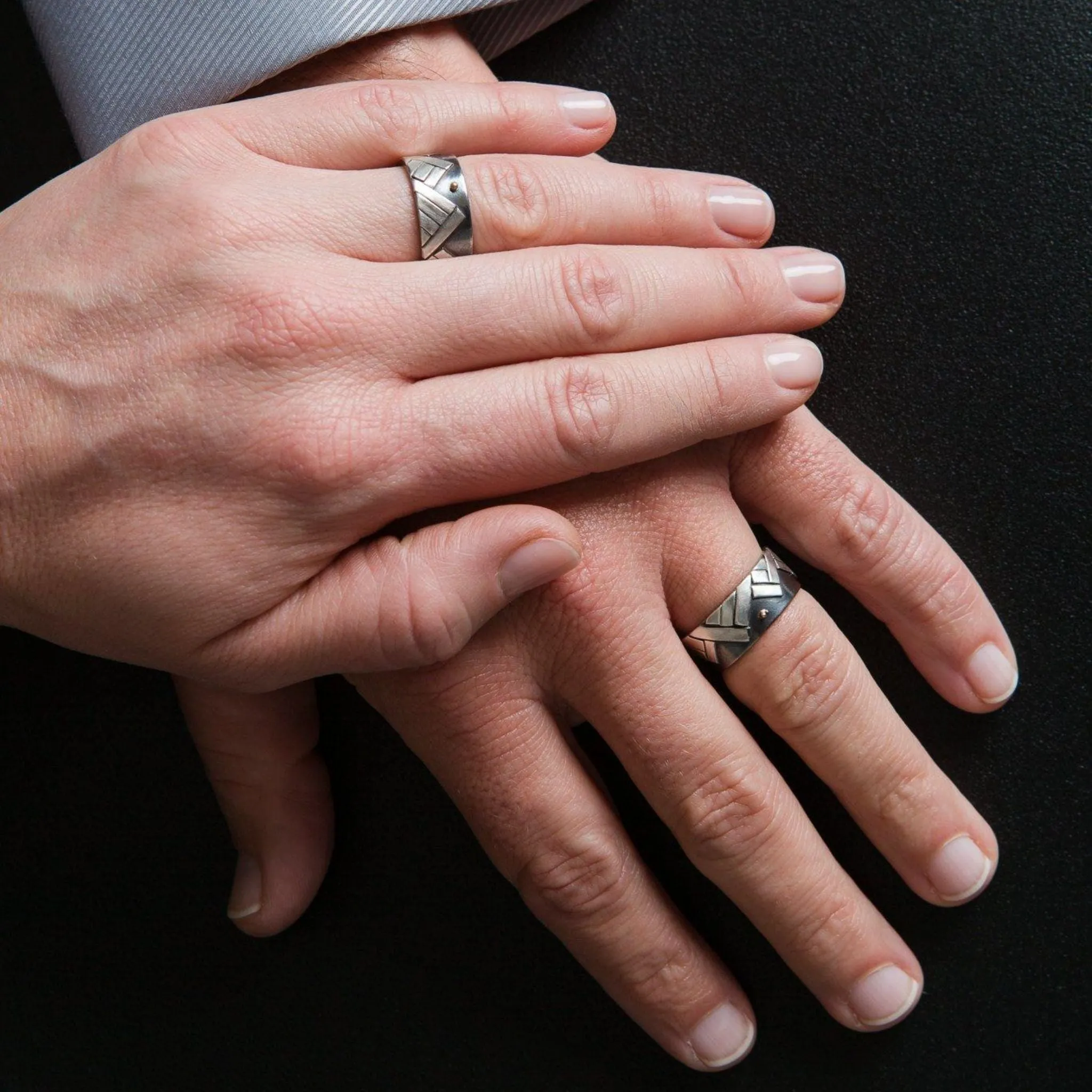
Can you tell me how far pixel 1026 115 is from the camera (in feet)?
2.94

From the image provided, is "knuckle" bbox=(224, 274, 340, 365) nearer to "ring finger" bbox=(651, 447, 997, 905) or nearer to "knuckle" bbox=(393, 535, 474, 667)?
"knuckle" bbox=(393, 535, 474, 667)

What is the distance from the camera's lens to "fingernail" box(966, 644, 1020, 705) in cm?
91

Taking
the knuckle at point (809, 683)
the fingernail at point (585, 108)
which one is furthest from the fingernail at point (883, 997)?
the fingernail at point (585, 108)

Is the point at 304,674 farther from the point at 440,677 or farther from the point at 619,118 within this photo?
the point at 619,118

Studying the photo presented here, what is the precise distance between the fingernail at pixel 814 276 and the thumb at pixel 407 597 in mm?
321

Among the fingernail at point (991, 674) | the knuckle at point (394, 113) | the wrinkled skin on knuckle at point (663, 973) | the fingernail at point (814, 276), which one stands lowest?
the wrinkled skin on knuckle at point (663, 973)

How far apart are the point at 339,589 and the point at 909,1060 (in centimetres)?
71

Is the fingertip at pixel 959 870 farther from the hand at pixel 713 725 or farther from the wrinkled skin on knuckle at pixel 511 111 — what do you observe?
the wrinkled skin on knuckle at pixel 511 111

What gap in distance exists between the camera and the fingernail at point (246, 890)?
38.9 inches

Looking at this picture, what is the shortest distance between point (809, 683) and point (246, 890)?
1.97ft

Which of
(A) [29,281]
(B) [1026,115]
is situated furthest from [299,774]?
(B) [1026,115]

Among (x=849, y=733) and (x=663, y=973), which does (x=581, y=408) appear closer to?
(x=849, y=733)

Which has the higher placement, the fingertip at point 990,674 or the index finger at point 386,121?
the index finger at point 386,121

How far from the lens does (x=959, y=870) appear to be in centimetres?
90
